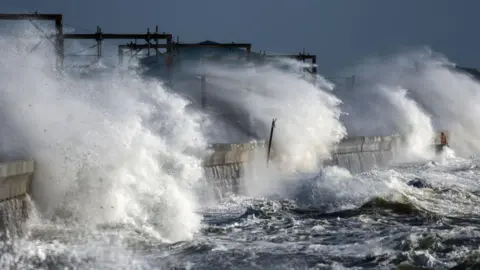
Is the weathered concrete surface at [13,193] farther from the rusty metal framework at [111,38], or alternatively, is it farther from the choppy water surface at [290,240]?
the rusty metal framework at [111,38]

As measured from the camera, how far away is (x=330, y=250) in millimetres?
11484

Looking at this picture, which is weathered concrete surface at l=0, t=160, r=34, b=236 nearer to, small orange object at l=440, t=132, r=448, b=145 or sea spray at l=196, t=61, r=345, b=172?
sea spray at l=196, t=61, r=345, b=172

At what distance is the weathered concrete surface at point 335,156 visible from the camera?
19.1m

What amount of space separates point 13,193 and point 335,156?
1735 centimetres

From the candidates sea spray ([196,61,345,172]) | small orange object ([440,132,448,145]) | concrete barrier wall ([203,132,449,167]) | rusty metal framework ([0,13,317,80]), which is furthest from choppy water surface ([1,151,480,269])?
small orange object ([440,132,448,145])

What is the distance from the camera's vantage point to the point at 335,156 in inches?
1102

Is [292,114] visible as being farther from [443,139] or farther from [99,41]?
[443,139]

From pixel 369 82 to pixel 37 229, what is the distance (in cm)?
3854

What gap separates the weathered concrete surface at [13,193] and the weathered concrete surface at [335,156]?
22.1 ft

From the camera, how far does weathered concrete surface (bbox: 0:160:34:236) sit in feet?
36.0

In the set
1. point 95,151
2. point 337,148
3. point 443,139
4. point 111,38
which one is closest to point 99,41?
point 111,38

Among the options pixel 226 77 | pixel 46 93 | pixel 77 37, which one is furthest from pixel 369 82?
pixel 46 93

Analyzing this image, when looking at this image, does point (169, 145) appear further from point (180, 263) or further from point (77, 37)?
point (77, 37)

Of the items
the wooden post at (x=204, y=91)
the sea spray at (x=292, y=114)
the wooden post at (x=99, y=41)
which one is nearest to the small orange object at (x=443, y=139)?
the sea spray at (x=292, y=114)
